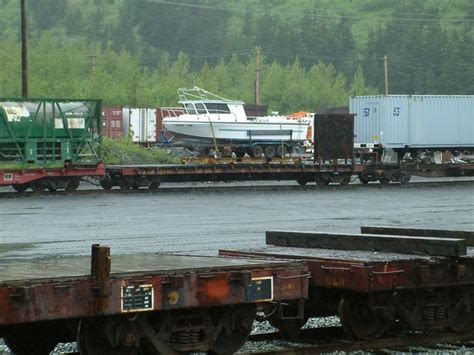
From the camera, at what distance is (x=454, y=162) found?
49438 mm

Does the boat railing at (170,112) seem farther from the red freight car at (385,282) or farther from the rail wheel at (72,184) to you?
the red freight car at (385,282)

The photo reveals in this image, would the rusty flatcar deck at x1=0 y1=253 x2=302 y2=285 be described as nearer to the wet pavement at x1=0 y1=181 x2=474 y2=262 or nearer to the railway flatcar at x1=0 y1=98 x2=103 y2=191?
the wet pavement at x1=0 y1=181 x2=474 y2=262

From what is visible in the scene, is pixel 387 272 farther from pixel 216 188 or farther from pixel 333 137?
pixel 333 137

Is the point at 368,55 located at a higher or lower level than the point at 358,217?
higher

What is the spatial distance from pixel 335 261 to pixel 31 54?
90.1m

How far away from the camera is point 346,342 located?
37.4 feet

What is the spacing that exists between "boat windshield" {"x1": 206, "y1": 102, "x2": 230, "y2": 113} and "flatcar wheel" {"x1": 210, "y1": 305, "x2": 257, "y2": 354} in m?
45.9

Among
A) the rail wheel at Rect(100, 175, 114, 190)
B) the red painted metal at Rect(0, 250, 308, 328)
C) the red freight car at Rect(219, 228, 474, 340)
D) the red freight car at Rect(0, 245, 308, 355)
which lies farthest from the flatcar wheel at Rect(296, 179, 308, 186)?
the red painted metal at Rect(0, 250, 308, 328)

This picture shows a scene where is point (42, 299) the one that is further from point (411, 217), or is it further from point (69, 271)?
point (411, 217)

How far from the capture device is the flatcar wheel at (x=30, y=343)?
31.8 ft

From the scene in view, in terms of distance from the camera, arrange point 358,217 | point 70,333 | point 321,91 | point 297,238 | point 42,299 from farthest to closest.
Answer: point 321,91, point 358,217, point 297,238, point 70,333, point 42,299

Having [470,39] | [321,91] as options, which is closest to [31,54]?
[321,91]

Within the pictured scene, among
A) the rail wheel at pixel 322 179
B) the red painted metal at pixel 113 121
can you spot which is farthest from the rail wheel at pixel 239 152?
the rail wheel at pixel 322 179

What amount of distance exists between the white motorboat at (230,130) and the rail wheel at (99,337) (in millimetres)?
44191
